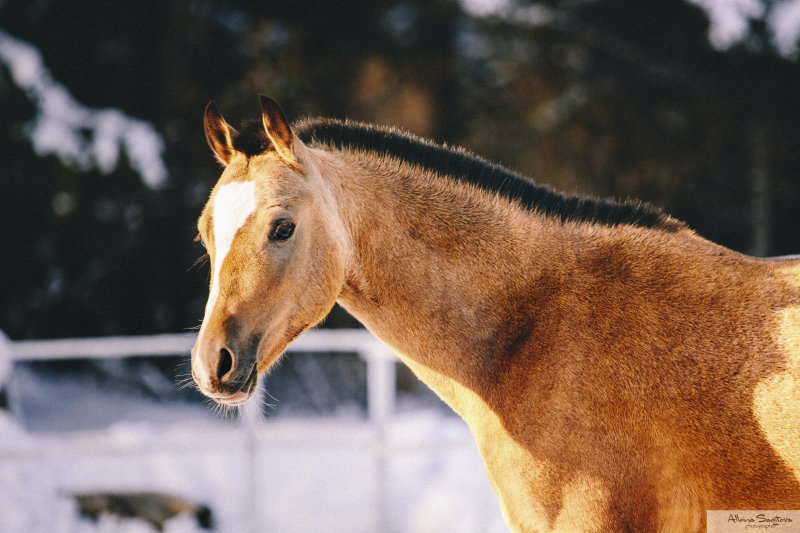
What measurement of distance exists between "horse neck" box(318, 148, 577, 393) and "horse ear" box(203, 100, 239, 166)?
0.38 m

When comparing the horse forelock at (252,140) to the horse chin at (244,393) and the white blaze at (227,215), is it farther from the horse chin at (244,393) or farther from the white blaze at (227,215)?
the horse chin at (244,393)

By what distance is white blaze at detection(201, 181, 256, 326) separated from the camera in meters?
1.88

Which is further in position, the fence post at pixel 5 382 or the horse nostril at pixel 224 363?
the fence post at pixel 5 382

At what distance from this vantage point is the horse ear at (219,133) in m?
2.13

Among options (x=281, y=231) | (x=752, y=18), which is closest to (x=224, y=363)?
(x=281, y=231)

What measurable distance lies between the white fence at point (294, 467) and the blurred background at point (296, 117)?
0.04 metres

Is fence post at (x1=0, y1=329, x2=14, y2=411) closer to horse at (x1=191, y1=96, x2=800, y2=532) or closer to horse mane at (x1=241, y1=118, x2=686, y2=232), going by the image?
horse at (x1=191, y1=96, x2=800, y2=532)

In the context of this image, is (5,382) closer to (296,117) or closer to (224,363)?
(296,117)

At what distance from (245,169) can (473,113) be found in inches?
249

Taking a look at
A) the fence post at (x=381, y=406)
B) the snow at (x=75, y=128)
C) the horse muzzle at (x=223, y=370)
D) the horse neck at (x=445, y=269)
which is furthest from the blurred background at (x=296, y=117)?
the horse muzzle at (x=223, y=370)

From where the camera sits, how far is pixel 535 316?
2.01m

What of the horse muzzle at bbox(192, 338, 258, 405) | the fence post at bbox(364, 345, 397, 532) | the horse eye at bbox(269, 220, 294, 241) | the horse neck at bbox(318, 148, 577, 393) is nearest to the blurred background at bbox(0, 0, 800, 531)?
the fence post at bbox(364, 345, 397, 532)

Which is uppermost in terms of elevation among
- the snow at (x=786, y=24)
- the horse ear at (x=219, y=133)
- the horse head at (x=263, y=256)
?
the snow at (x=786, y=24)

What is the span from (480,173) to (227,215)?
3.10ft
